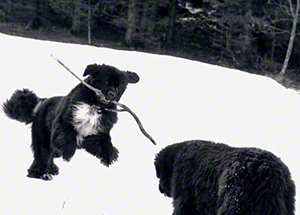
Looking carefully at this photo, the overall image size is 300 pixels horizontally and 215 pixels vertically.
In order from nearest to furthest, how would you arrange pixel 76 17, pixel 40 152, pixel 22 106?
1. pixel 40 152
2. pixel 22 106
3. pixel 76 17

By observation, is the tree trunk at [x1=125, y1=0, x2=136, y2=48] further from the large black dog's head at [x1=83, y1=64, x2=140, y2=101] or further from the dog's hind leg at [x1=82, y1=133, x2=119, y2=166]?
the dog's hind leg at [x1=82, y1=133, x2=119, y2=166]

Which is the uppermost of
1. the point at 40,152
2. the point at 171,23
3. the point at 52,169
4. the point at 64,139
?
the point at 64,139

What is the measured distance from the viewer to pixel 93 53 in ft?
52.0

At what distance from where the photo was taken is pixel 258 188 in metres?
4.65

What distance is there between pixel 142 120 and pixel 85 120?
4.23 metres

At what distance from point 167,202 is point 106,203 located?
2.70 ft

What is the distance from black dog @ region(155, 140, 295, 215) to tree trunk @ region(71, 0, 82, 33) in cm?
3461

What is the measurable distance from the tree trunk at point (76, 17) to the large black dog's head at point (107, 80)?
3225cm

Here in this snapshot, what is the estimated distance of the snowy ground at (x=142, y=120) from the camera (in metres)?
6.82

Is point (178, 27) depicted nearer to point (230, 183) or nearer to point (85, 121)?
point (85, 121)

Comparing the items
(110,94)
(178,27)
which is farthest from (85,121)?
(178,27)

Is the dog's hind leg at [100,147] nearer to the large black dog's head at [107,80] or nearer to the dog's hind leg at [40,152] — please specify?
the large black dog's head at [107,80]

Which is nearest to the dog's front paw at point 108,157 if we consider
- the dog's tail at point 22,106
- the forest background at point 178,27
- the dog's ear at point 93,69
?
the dog's ear at point 93,69

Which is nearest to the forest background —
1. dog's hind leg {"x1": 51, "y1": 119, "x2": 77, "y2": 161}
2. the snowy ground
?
the snowy ground
